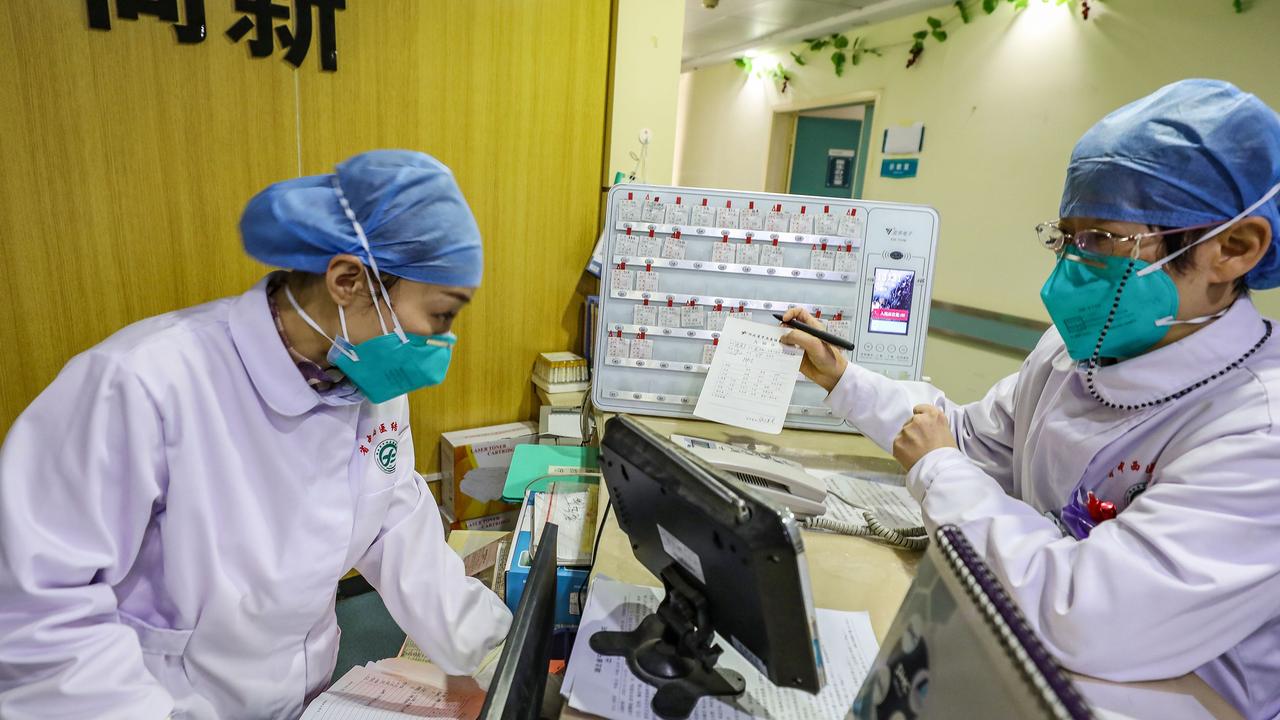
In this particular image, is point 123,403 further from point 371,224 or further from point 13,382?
point 13,382

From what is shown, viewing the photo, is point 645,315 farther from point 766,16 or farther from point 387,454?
point 766,16

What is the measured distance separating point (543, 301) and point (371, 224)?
5.17 ft

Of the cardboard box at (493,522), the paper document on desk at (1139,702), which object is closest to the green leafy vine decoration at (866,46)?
the paper document on desk at (1139,702)

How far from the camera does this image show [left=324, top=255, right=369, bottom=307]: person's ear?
40.4 inches

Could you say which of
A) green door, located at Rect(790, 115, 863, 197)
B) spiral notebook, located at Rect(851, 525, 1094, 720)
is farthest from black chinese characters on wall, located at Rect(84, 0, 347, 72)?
green door, located at Rect(790, 115, 863, 197)

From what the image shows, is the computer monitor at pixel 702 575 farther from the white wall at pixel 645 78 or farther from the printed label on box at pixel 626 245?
the white wall at pixel 645 78

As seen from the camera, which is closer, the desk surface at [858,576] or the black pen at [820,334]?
the desk surface at [858,576]

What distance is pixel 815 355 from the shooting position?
5.42ft

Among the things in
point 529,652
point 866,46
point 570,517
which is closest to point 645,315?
point 570,517

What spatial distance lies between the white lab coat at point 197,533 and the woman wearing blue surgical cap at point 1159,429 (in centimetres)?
95

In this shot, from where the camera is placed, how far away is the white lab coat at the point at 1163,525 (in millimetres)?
794

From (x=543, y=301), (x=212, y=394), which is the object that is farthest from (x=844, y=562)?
(x=543, y=301)

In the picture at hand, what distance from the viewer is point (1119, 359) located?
3.56ft

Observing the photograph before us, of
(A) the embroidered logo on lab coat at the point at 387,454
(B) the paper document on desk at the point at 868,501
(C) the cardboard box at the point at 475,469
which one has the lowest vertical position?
(C) the cardboard box at the point at 475,469
